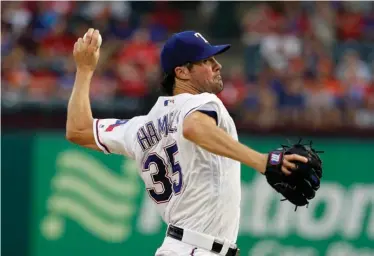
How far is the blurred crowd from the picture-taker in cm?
1143

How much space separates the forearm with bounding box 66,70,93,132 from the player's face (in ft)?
2.45

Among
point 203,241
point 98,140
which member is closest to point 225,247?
point 203,241

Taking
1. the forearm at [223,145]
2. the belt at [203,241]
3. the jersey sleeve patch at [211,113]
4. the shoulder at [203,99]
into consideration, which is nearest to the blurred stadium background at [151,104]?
the belt at [203,241]

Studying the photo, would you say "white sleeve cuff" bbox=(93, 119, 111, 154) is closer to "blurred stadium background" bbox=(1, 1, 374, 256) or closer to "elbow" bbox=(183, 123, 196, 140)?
"elbow" bbox=(183, 123, 196, 140)

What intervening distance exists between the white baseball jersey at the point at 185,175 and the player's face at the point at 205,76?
0.42 ft

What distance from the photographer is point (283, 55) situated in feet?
41.2

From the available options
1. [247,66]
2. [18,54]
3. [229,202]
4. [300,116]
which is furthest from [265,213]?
[229,202]

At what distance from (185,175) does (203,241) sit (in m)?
0.35

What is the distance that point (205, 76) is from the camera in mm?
4844

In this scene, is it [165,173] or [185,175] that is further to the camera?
[165,173]

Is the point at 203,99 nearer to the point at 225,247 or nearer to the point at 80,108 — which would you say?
the point at 225,247

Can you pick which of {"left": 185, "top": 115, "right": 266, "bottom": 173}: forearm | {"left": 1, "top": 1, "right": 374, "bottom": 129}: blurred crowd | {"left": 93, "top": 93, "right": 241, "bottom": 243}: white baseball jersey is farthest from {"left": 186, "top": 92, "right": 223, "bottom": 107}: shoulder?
{"left": 1, "top": 1, "right": 374, "bottom": 129}: blurred crowd

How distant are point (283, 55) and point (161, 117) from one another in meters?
7.95

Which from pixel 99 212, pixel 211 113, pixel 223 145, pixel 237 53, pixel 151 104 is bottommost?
pixel 99 212
